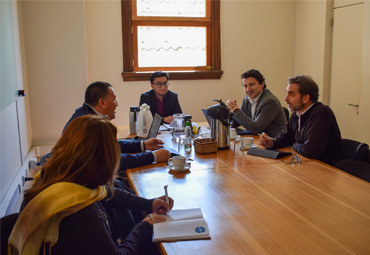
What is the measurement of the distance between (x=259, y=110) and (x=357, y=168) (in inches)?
56.2

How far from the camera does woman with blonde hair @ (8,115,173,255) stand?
1.04m

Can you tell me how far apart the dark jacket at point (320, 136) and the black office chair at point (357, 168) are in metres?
0.22

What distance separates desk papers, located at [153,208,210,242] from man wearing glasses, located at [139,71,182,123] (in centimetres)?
261

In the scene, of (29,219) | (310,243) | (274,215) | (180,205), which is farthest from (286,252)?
(29,219)

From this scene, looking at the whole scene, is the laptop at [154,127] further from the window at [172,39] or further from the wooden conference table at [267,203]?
the window at [172,39]

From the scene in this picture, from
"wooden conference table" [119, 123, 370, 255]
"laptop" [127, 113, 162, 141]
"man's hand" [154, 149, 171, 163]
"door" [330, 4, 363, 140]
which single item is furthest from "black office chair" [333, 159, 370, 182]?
"door" [330, 4, 363, 140]

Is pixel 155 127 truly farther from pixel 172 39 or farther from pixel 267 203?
pixel 172 39

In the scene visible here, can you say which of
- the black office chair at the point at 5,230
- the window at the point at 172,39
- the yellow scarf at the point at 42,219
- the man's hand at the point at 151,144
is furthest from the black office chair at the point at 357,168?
the window at the point at 172,39

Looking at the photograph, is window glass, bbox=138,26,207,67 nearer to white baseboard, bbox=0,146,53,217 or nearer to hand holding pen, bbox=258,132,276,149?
white baseboard, bbox=0,146,53,217

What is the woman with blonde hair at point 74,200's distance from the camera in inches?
40.8

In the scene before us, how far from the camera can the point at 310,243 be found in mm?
1140

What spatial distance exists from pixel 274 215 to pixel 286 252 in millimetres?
279

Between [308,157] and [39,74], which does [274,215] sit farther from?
[39,74]

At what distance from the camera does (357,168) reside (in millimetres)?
1962
